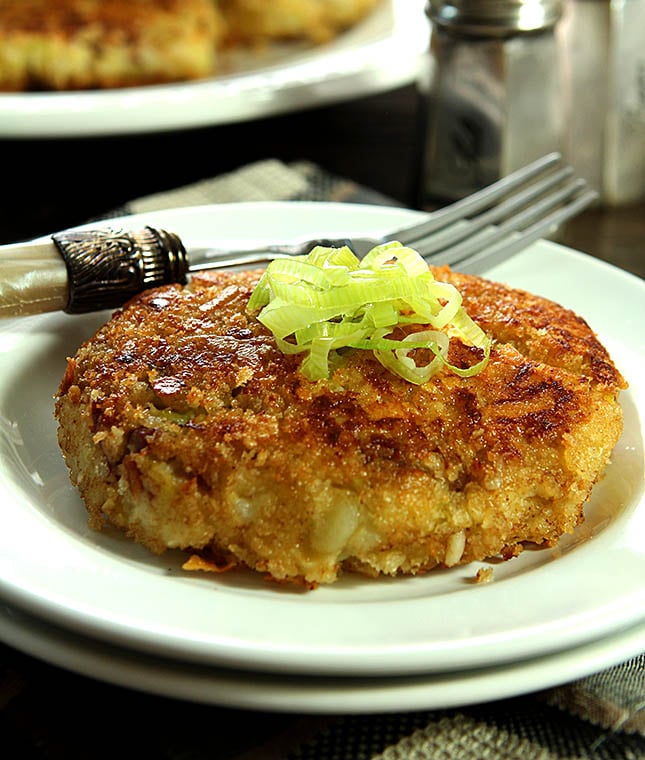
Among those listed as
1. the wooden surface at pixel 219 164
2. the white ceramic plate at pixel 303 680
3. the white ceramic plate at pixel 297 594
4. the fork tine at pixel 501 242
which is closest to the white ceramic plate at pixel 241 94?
the wooden surface at pixel 219 164

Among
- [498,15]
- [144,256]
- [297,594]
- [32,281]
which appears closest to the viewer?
[297,594]

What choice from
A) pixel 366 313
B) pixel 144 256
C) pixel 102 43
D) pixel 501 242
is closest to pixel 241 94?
pixel 102 43

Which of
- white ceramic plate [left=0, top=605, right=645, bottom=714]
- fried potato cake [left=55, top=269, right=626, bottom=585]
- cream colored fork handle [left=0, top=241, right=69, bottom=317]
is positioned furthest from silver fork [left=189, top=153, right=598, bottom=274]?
white ceramic plate [left=0, top=605, right=645, bottom=714]

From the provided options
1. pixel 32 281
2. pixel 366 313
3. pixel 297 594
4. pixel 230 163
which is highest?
pixel 366 313

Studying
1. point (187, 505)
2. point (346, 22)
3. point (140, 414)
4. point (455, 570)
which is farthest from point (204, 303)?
point (346, 22)

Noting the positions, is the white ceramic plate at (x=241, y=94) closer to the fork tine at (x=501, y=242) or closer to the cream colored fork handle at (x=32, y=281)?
the fork tine at (x=501, y=242)

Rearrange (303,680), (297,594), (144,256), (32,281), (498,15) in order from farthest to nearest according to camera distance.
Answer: (498,15)
(144,256)
(32,281)
(297,594)
(303,680)

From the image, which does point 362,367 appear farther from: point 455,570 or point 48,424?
point 48,424

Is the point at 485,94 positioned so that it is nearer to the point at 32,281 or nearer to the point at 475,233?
the point at 475,233
